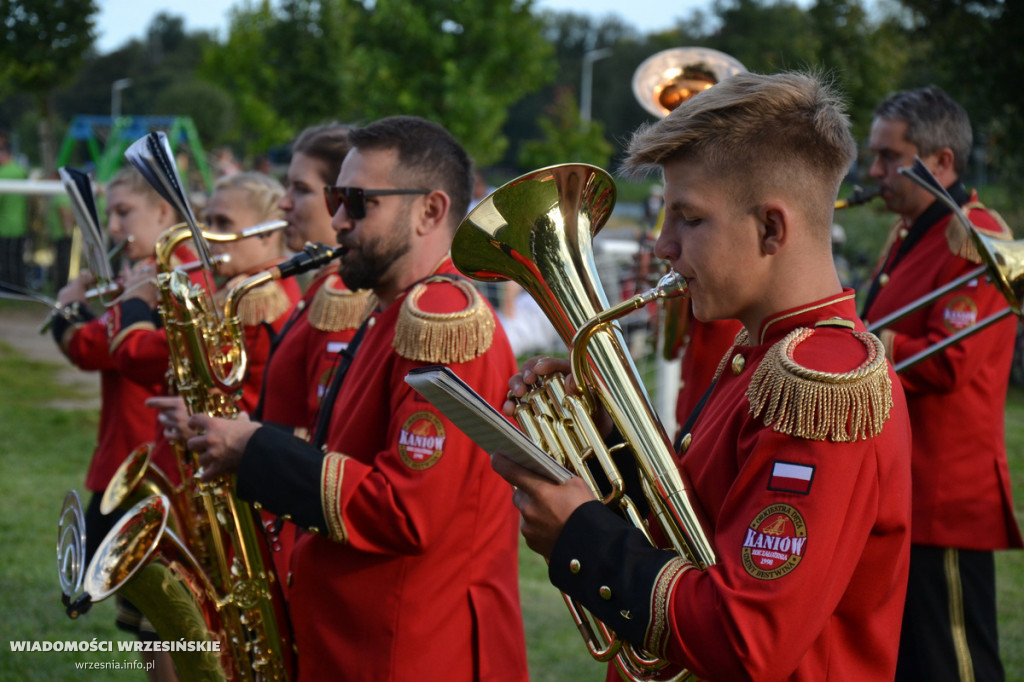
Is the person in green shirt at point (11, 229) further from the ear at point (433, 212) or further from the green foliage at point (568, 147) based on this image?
the green foliage at point (568, 147)

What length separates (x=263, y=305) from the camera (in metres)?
4.12

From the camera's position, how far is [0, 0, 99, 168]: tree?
12.0m

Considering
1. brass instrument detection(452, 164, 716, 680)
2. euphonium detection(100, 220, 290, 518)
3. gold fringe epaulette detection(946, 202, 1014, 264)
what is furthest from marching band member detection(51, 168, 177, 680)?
gold fringe epaulette detection(946, 202, 1014, 264)

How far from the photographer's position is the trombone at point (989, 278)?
124 inches

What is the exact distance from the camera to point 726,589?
1.58 meters

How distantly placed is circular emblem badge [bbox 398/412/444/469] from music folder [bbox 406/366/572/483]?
Result: 73cm

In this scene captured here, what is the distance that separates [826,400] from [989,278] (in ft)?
6.89

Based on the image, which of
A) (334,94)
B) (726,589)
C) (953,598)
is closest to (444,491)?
(726,589)

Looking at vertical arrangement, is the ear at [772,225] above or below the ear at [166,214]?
above

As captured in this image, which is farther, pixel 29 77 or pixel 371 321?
pixel 29 77

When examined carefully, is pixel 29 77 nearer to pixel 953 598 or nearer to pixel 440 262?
pixel 440 262

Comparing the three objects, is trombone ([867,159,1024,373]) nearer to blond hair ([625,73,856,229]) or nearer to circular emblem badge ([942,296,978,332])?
circular emblem badge ([942,296,978,332])

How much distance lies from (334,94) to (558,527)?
66.5ft

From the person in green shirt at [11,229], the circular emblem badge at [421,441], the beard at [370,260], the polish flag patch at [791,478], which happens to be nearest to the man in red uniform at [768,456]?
the polish flag patch at [791,478]
